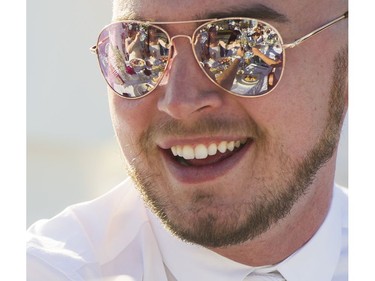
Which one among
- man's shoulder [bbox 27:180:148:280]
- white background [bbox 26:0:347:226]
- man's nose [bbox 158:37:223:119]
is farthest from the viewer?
white background [bbox 26:0:347:226]

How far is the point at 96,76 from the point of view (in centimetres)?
558

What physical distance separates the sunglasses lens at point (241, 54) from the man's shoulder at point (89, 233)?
556 millimetres

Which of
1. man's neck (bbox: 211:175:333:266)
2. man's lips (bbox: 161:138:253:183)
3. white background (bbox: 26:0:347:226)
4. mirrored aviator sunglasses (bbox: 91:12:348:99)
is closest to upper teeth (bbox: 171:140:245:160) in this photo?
man's lips (bbox: 161:138:253:183)

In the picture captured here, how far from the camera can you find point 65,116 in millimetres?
6031

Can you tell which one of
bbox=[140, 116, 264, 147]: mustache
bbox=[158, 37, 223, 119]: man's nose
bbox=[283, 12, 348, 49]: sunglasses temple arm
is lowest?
bbox=[140, 116, 264, 147]: mustache

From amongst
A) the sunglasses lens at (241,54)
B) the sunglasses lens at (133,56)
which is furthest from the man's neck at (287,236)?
the sunglasses lens at (133,56)

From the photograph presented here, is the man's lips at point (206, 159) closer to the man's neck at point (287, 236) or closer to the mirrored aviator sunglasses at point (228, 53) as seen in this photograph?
the mirrored aviator sunglasses at point (228, 53)

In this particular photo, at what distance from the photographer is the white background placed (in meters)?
5.18

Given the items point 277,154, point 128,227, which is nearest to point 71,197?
point 128,227

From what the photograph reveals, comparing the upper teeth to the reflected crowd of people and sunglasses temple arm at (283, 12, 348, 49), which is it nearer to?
the reflected crowd of people

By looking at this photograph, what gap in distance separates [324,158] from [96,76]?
3.53 meters

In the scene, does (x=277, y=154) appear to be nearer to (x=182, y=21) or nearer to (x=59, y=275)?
(x=182, y=21)

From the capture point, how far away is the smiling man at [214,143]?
203 centimetres

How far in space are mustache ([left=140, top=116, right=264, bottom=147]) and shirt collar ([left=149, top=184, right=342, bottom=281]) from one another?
0.36 metres
